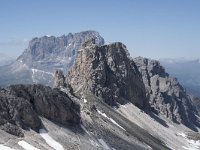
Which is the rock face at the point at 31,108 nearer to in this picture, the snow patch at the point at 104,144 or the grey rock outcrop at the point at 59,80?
the snow patch at the point at 104,144

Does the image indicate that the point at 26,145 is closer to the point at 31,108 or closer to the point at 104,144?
the point at 31,108

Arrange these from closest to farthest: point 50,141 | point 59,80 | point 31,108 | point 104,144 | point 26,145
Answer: point 26,145
point 50,141
point 31,108
point 104,144
point 59,80

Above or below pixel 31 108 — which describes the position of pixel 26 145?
below

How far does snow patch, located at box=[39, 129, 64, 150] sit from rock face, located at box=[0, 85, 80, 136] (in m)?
1.69

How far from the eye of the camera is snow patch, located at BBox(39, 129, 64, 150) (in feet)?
328

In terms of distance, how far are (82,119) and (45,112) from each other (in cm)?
2103

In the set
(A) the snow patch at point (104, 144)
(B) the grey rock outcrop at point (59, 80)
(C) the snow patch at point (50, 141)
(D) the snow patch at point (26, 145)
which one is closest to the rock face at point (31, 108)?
(C) the snow patch at point (50, 141)

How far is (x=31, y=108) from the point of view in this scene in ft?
356

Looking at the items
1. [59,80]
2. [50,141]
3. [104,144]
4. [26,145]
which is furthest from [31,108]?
[59,80]

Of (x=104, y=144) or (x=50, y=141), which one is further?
(x=104, y=144)

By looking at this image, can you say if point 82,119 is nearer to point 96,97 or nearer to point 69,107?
point 69,107

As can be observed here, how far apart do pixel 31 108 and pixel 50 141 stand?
10.5 m

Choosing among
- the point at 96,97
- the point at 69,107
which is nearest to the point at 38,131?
the point at 69,107

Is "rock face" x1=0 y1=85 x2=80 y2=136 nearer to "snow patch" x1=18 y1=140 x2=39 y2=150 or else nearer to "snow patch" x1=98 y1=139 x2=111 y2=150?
"snow patch" x1=18 y1=140 x2=39 y2=150
